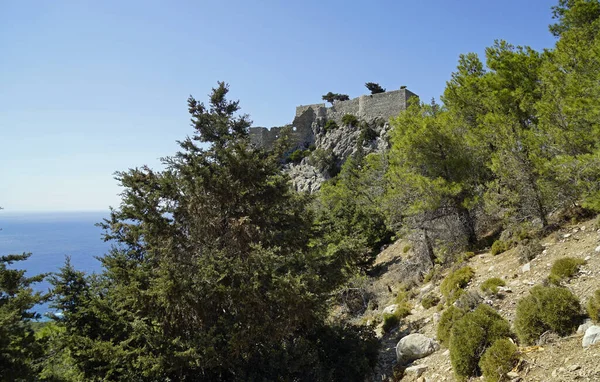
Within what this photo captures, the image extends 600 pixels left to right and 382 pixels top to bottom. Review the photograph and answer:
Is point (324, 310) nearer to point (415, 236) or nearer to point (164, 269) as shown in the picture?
point (164, 269)

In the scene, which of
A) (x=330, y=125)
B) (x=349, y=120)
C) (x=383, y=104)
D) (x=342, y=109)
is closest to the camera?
(x=383, y=104)

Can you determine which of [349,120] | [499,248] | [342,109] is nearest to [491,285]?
[499,248]

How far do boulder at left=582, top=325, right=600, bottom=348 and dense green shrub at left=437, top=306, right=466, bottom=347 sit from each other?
248 cm

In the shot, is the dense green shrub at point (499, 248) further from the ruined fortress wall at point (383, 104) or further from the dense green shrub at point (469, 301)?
the ruined fortress wall at point (383, 104)

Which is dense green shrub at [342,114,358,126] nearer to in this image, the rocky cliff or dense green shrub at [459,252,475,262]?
the rocky cliff

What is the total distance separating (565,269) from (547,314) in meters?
2.11

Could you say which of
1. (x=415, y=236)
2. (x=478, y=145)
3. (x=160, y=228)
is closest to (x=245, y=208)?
(x=160, y=228)

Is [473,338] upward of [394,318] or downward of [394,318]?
upward

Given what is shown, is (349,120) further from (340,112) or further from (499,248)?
(499,248)

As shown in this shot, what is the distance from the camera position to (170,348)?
6789 mm

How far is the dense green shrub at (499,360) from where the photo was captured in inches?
191

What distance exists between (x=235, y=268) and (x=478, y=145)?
10.0 meters

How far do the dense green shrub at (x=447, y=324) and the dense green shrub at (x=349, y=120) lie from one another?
3987cm

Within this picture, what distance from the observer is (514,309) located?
22.3 feet
